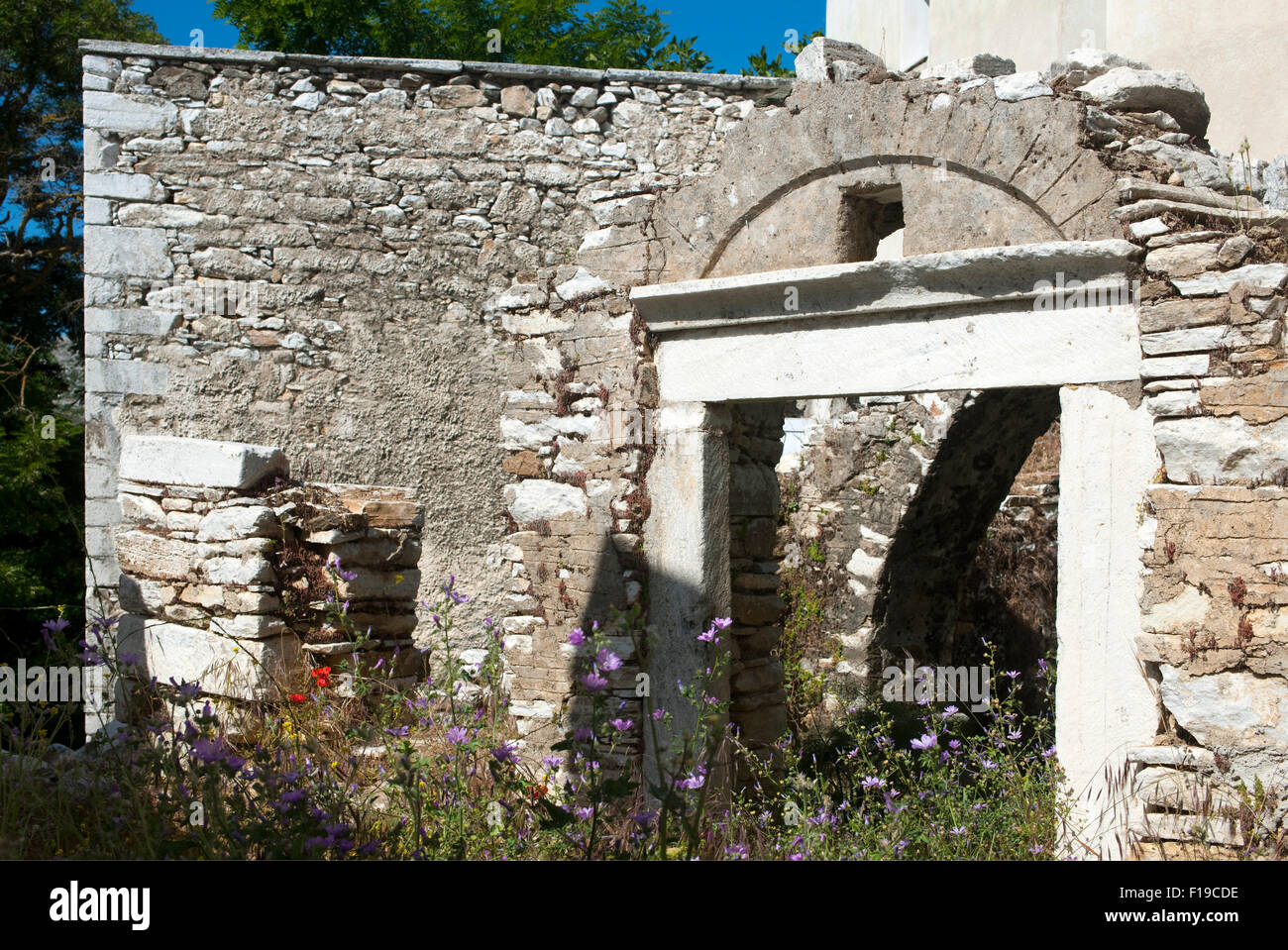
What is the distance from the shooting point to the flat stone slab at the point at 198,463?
4.78 meters

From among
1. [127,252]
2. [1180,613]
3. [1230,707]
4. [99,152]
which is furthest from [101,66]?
[1230,707]

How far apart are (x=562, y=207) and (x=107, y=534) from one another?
4044 mm

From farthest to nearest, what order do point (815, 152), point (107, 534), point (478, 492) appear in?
1. point (478, 492)
2. point (107, 534)
3. point (815, 152)

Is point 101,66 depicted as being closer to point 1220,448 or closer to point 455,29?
point 455,29

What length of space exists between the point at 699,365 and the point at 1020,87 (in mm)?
1626

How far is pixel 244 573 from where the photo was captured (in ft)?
15.1

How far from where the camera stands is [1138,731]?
360cm

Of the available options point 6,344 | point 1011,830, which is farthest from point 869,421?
point 6,344

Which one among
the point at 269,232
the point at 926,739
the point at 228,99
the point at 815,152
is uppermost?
the point at 228,99

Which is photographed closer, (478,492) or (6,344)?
(478,492)

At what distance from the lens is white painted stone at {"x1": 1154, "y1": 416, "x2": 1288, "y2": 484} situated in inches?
133

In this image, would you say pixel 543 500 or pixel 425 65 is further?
pixel 425 65

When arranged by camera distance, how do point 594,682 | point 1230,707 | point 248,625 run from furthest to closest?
point 248,625, point 1230,707, point 594,682

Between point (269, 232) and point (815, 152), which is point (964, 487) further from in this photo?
point (269, 232)
